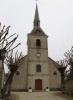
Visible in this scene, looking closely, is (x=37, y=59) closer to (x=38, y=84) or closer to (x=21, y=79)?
(x=38, y=84)

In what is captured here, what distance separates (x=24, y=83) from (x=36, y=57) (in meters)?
5.78

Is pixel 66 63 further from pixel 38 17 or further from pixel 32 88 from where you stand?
pixel 38 17

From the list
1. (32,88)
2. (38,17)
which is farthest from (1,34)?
(38,17)

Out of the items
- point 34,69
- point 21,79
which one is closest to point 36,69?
point 34,69

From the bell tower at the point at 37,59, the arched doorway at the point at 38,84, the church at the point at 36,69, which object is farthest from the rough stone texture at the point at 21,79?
the arched doorway at the point at 38,84

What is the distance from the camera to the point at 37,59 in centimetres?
4909

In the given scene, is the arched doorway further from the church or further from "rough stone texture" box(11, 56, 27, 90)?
"rough stone texture" box(11, 56, 27, 90)

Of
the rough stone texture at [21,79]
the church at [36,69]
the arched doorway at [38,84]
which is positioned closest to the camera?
the rough stone texture at [21,79]

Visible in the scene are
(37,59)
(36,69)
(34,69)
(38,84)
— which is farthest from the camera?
(37,59)

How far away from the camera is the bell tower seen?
157 ft

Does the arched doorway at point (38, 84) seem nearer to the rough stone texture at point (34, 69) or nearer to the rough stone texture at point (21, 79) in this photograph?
the rough stone texture at point (34, 69)

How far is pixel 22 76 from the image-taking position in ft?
157

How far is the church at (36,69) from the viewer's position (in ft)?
156

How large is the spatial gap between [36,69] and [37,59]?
2072 mm
